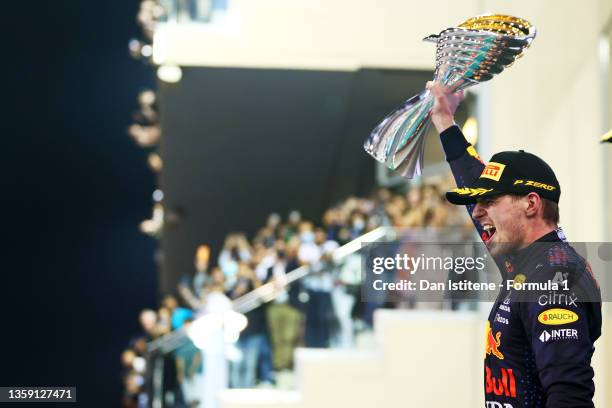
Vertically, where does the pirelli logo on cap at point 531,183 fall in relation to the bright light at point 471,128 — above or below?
below

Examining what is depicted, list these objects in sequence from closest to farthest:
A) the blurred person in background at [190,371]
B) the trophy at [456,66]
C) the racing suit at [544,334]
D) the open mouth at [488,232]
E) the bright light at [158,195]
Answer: the racing suit at [544,334]
the open mouth at [488,232]
the trophy at [456,66]
the blurred person in background at [190,371]
the bright light at [158,195]

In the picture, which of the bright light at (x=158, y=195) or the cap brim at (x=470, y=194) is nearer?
the cap brim at (x=470, y=194)

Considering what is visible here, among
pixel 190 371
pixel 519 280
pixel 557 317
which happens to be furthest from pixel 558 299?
pixel 190 371

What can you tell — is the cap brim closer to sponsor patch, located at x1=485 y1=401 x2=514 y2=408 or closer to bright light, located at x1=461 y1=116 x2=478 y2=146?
sponsor patch, located at x1=485 y1=401 x2=514 y2=408

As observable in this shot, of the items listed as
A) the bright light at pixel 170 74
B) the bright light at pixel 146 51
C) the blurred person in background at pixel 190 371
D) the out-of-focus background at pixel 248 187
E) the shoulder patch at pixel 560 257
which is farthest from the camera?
the bright light at pixel 146 51

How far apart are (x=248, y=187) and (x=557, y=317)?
384 inches

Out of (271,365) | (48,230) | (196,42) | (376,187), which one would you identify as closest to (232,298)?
(271,365)

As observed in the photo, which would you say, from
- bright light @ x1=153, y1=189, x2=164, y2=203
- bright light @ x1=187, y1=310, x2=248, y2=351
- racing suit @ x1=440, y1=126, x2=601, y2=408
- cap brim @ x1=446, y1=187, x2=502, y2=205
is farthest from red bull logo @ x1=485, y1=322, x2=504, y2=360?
bright light @ x1=153, y1=189, x2=164, y2=203

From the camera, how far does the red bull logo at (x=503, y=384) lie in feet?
7.39

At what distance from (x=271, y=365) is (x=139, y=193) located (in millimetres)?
6721

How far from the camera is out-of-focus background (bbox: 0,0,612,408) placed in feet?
18.3

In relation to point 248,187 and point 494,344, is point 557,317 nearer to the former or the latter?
point 494,344

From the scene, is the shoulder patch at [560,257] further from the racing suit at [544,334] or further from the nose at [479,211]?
the nose at [479,211]

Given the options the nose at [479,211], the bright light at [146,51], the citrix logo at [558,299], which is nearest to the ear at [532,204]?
the nose at [479,211]
